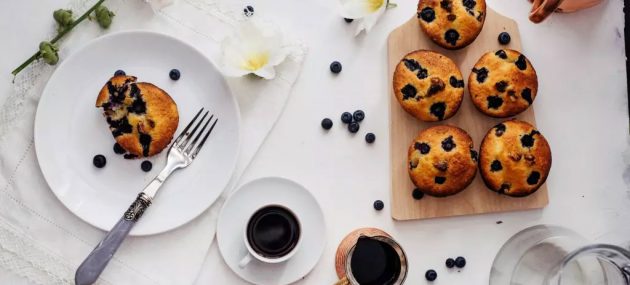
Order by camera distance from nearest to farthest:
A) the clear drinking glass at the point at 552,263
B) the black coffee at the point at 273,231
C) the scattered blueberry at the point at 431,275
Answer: the clear drinking glass at the point at 552,263 < the black coffee at the point at 273,231 < the scattered blueberry at the point at 431,275

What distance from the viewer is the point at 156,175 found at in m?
2.01

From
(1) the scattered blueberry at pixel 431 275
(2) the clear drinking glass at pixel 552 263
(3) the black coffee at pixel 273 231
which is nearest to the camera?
(2) the clear drinking glass at pixel 552 263

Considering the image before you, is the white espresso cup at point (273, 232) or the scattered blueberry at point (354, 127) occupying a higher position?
the scattered blueberry at point (354, 127)

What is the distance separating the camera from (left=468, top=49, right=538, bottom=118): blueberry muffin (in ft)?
6.51

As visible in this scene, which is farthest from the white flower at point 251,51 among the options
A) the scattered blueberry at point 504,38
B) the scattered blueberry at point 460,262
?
the scattered blueberry at point 460,262

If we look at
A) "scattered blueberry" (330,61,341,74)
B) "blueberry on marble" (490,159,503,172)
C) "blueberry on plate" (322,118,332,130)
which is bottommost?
"blueberry on marble" (490,159,503,172)

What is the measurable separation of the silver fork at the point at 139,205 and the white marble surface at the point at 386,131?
0.17 metres

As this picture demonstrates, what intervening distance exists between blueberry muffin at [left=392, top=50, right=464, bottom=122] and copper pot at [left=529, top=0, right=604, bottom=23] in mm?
256

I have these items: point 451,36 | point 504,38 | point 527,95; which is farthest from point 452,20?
point 527,95

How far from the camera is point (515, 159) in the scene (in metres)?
1.96

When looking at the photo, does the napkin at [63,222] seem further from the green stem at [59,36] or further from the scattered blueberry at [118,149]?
the scattered blueberry at [118,149]

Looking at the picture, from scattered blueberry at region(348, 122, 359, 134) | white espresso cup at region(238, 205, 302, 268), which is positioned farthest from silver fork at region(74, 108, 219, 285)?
scattered blueberry at region(348, 122, 359, 134)

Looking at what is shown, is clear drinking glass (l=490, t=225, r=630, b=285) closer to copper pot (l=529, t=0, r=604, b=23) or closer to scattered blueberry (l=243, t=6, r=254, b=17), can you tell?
copper pot (l=529, t=0, r=604, b=23)

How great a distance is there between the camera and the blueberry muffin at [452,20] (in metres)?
2.00
